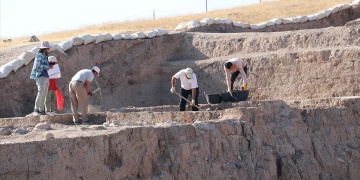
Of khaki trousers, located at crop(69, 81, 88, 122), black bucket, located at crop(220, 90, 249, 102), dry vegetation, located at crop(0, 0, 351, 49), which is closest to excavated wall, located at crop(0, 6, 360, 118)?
black bucket, located at crop(220, 90, 249, 102)

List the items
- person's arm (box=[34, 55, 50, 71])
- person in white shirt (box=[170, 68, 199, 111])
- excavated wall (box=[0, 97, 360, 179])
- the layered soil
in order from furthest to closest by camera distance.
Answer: person in white shirt (box=[170, 68, 199, 111])
person's arm (box=[34, 55, 50, 71])
the layered soil
excavated wall (box=[0, 97, 360, 179])

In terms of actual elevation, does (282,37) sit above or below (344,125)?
above

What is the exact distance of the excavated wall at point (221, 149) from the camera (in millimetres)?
9789

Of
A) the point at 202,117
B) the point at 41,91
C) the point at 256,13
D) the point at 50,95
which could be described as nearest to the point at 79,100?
the point at 41,91

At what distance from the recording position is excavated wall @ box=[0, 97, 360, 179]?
9789 mm

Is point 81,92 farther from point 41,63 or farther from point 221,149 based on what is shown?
point 221,149

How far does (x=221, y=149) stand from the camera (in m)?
12.0

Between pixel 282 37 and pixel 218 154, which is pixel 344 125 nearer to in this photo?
pixel 218 154

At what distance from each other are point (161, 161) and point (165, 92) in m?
9.42

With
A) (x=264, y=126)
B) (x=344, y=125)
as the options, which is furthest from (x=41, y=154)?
(x=344, y=125)

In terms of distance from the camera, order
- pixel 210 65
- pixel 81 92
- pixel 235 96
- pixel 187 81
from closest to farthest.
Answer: pixel 81 92, pixel 235 96, pixel 187 81, pixel 210 65

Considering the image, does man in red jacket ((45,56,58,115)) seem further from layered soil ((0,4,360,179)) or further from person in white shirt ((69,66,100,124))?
person in white shirt ((69,66,100,124))

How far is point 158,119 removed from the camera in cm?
1313

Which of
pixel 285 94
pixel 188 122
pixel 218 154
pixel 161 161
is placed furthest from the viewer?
pixel 285 94
